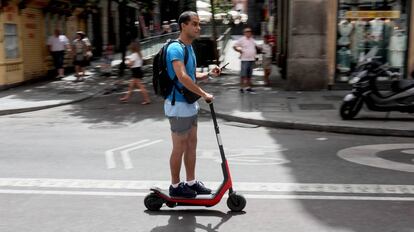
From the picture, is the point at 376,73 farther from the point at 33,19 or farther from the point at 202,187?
Result: the point at 33,19

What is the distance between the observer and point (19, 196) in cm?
586

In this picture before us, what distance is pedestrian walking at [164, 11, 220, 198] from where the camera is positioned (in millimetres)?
5125

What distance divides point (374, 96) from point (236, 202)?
6.55m

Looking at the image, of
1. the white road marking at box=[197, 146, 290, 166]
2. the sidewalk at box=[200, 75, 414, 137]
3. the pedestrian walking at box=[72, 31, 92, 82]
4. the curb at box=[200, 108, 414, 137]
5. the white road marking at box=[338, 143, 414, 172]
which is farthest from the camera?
the pedestrian walking at box=[72, 31, 92, 82]

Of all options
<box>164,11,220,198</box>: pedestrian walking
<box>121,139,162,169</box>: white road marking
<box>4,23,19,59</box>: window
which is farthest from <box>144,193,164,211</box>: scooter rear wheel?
<box>4,23,19,59</box>: window

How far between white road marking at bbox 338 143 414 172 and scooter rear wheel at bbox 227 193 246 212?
2.68 meters

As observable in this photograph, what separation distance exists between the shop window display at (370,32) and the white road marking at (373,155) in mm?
6948

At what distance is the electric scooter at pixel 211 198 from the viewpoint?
5.33 meters

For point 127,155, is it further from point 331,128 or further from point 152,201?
point 331,128

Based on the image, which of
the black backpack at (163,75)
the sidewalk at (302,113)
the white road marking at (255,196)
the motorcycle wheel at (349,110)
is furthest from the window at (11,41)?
the black backpack at (163,75)

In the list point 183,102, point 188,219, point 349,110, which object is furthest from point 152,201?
point 349,110

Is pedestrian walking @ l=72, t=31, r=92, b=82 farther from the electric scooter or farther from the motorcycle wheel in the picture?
the electric scooter

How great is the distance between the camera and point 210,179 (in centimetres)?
661

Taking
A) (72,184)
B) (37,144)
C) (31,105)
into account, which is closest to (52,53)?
(31,105)
